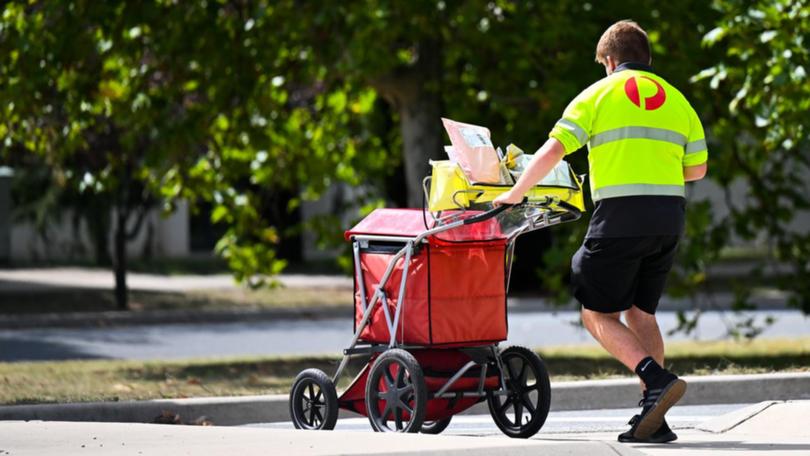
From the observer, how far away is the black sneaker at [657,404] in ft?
21.7

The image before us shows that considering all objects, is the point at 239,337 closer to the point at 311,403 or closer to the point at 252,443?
the point at 311,403

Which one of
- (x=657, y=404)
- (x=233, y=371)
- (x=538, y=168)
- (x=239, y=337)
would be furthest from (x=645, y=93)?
(x=239, y=337)

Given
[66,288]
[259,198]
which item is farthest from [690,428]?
[66,288]

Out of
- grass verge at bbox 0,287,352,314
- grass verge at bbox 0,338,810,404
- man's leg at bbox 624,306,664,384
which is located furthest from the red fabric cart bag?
grass verge at bbox 0,287,352,314

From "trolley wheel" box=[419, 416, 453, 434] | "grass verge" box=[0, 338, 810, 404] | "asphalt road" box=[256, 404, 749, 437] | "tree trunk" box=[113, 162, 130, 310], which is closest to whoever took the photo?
"trolley wheel" box=[419, 416, 453, 434]

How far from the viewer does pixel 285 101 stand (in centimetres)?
1436

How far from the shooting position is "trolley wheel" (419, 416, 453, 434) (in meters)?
7.56

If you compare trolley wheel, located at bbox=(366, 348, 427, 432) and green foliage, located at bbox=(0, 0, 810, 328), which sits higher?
green foliage, located at bbox=(0, 0, 810, 328)

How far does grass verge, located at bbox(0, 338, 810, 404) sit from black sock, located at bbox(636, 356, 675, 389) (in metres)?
3.22

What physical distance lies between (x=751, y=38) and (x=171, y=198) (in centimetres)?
621

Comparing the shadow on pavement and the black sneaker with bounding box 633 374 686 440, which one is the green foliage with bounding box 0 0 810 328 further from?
the black sneaker with bounding box 633 374 686 440

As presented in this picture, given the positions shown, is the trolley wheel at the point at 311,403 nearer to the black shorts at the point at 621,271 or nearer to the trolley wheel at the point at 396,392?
the trolley wheel at the point at 396,392

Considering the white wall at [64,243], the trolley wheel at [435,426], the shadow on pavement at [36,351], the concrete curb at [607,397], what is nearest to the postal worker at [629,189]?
the trolley wheel at [435,426]

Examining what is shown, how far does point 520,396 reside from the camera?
24.2ft
